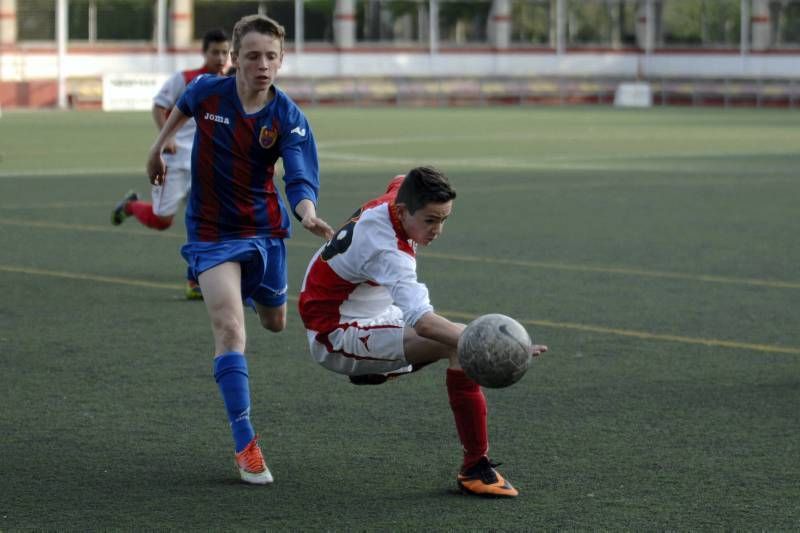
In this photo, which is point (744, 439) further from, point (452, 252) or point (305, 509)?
point (452, 252)

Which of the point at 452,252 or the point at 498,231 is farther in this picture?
the point at 498,231

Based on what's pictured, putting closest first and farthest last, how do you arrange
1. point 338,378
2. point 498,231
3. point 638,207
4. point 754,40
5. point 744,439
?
point 744,439
point 338,378
point 498,231
point 638,207
point 754,40

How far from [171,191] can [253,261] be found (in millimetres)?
6191

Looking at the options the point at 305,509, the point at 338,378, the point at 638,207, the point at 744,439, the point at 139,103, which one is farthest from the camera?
the point at 139,103

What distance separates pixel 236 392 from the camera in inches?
275

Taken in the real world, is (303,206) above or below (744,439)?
above

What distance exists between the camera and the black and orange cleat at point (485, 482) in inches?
259

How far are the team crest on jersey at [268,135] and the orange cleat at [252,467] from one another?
1.43 meters

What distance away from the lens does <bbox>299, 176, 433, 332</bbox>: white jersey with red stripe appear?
629cm

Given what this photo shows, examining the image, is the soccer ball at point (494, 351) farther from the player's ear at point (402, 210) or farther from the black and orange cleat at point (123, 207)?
the black and orange cleat at point (123, 207)

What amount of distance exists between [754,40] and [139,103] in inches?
1128

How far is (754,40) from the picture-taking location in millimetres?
69562

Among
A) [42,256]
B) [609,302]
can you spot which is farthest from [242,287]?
[42,256]

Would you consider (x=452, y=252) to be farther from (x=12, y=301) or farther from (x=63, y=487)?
(x=63, y=487)
